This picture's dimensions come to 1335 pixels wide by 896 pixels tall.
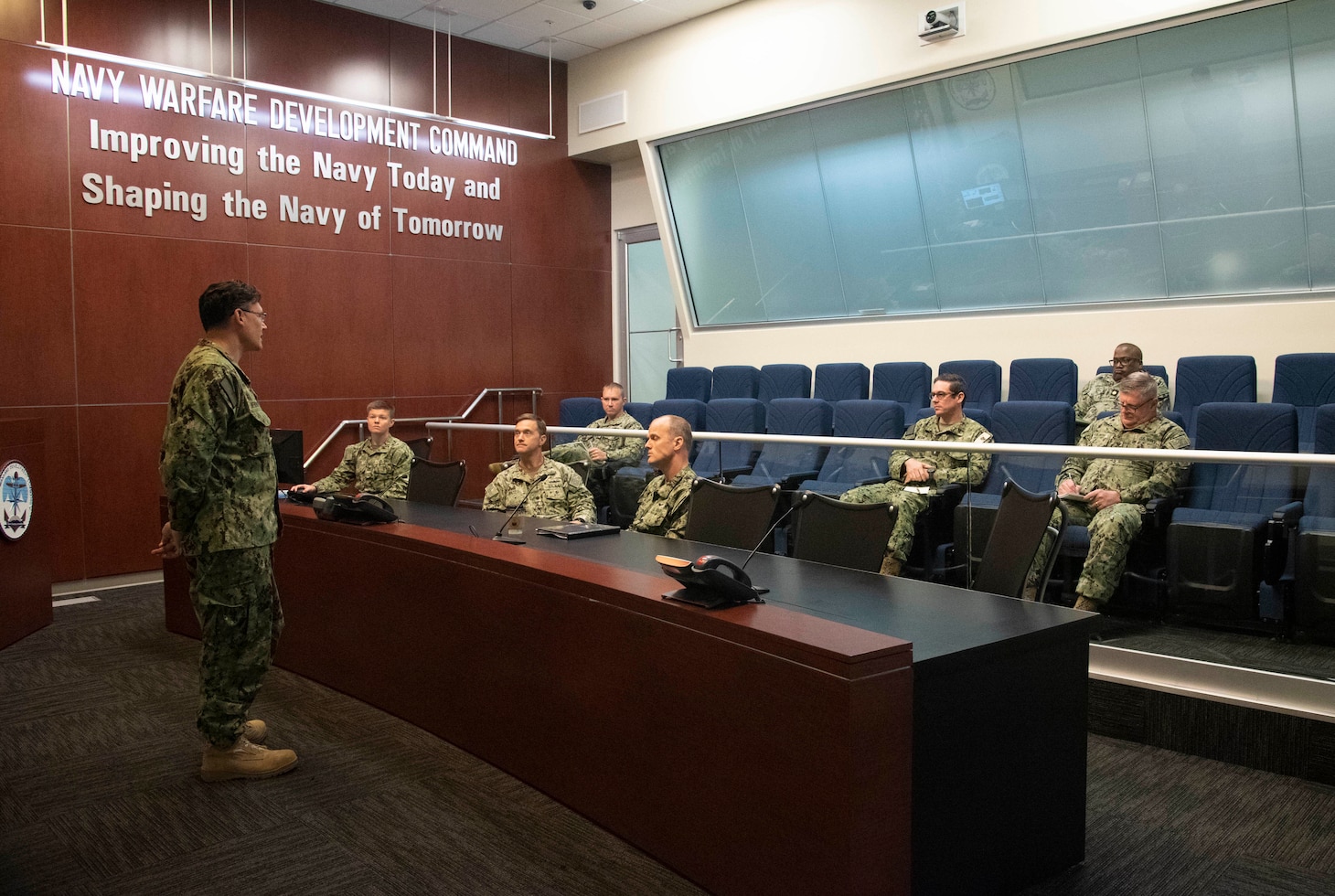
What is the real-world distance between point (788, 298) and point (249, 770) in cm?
638

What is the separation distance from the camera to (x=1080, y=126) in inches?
265

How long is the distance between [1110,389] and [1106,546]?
10.3 ft

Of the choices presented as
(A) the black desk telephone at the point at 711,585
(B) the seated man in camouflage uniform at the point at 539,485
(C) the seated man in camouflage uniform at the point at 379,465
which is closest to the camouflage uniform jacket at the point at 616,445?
(B) the seated man in camouflage uniform at the point at 539,485

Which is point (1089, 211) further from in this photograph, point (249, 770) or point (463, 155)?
point (249, 770)

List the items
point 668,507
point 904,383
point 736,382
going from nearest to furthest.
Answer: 1. point 668,507
2. point 904,383
3. point 736,382

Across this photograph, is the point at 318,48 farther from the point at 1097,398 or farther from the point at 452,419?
the point at 1097,398

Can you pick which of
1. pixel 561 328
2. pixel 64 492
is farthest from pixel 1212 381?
pixel 64 492

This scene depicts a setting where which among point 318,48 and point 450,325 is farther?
point 450,325

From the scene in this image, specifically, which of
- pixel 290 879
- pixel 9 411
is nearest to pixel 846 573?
pixel 290 879

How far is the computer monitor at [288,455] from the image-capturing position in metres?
5.20

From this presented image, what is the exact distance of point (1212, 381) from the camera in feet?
19.2

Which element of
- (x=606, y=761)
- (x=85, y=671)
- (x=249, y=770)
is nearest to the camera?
(x=606, y=761)

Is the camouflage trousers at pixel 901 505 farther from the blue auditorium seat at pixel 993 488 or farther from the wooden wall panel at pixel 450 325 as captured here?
the wooden wall panel at pixel 450 325

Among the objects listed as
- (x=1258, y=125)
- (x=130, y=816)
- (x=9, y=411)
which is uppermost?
(x=1258, y=125)
